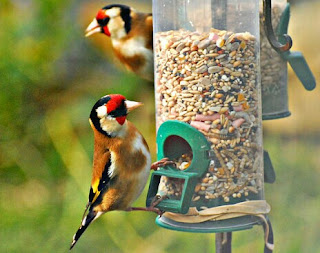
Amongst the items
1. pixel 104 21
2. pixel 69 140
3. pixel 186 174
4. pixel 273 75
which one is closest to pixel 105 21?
pixel 104 21

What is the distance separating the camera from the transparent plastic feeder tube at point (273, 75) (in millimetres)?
2562

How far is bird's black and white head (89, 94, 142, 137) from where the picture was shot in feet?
7.60

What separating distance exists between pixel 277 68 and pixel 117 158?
2.06 ft

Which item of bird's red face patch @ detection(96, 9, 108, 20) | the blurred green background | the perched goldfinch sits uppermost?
bird's red face patch @ detection(96, 9, 108, 20)

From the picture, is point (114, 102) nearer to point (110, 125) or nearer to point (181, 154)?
point (110, 125)

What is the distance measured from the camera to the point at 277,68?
8.50ft

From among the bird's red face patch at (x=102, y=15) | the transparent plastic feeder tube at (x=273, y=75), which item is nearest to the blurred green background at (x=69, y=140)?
the bird's red face patch at (x=102, y=15)

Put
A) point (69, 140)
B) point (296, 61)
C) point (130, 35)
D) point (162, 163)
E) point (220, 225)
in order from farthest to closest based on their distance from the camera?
point (69, 140) < point (130, 35) < point (296, 61) < point (162, 163) < point (220, 225)

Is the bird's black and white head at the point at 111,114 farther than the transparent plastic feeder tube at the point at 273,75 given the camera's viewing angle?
No

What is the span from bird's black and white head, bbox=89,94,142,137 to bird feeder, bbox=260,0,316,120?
20.0 inches

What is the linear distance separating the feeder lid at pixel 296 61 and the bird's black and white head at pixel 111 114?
57 centimetres

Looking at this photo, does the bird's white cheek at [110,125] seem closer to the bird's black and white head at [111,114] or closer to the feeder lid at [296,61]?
the bird's black and white head at [111,114]

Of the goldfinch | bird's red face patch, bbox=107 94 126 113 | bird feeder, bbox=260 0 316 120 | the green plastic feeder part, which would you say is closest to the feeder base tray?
the green plastic feeder part

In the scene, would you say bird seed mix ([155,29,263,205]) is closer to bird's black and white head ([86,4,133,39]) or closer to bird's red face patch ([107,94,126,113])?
bird's red face patch ([107,94,126,113])
